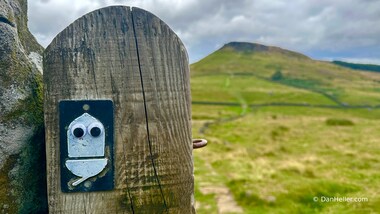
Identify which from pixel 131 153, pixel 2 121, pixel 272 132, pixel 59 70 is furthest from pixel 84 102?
pixel 272 132

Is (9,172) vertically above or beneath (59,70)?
beneath

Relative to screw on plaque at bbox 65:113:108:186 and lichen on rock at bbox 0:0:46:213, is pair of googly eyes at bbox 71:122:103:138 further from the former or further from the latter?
lichen on rock at bbox 0:0:46:213

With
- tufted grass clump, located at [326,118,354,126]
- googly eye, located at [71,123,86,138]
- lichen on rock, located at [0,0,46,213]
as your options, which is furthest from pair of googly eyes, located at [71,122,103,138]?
tufted grass clump, located at [326,118,354,126]

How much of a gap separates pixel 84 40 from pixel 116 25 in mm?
159

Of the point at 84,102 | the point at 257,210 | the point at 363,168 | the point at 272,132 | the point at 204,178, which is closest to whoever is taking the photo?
the point at 84,102

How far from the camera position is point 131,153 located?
1.85 meters

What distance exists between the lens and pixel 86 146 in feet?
5.83

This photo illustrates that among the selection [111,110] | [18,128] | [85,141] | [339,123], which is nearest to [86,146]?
[85,141]

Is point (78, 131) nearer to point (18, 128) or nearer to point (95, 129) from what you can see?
point (95, 129)

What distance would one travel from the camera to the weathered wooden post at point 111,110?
5.90 ft

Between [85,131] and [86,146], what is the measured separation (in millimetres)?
67

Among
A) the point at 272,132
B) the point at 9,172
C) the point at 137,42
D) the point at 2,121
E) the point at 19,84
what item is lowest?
Result: the point at 272,132

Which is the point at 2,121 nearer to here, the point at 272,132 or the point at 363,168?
the point at 363,168

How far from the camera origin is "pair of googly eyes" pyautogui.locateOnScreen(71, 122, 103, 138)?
1.77 m
